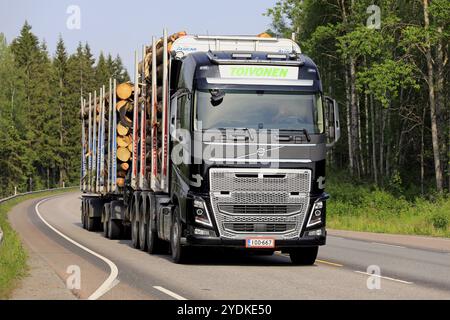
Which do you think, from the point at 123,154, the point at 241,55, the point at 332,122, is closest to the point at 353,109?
the point at 123,154

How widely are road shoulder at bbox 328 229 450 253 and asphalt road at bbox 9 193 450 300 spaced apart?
0.95 meters

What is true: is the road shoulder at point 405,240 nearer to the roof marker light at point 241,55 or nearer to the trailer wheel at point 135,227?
the trailer wheel at point 135,227

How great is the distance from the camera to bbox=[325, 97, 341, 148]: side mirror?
17219 mm

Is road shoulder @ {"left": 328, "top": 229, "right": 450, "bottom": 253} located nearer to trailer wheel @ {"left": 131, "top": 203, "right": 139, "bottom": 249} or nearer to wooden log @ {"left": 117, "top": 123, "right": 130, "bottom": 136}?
trailer wheel @ {"left": 131, "top": 203, "right": 139, "bottom": 249}

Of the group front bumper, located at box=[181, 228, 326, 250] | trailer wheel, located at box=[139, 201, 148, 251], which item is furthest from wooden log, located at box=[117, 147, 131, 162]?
front bumper, located at box=[181, 228, 326, 250]

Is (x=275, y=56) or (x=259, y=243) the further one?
(x=275, y=56)

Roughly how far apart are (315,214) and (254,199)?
1239 millimetres

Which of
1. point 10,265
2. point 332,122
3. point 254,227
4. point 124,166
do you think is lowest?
point 10,265

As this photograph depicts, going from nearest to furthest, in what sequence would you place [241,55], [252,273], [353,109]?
[252,273] → [241,55] → [353,109]

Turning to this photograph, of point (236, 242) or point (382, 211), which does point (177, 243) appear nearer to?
point (236, 242)

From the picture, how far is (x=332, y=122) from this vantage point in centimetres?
1736

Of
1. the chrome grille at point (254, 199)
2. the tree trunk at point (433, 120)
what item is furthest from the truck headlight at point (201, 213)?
the tree trunk at point (433, 120)

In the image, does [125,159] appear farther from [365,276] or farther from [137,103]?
[365,276]
